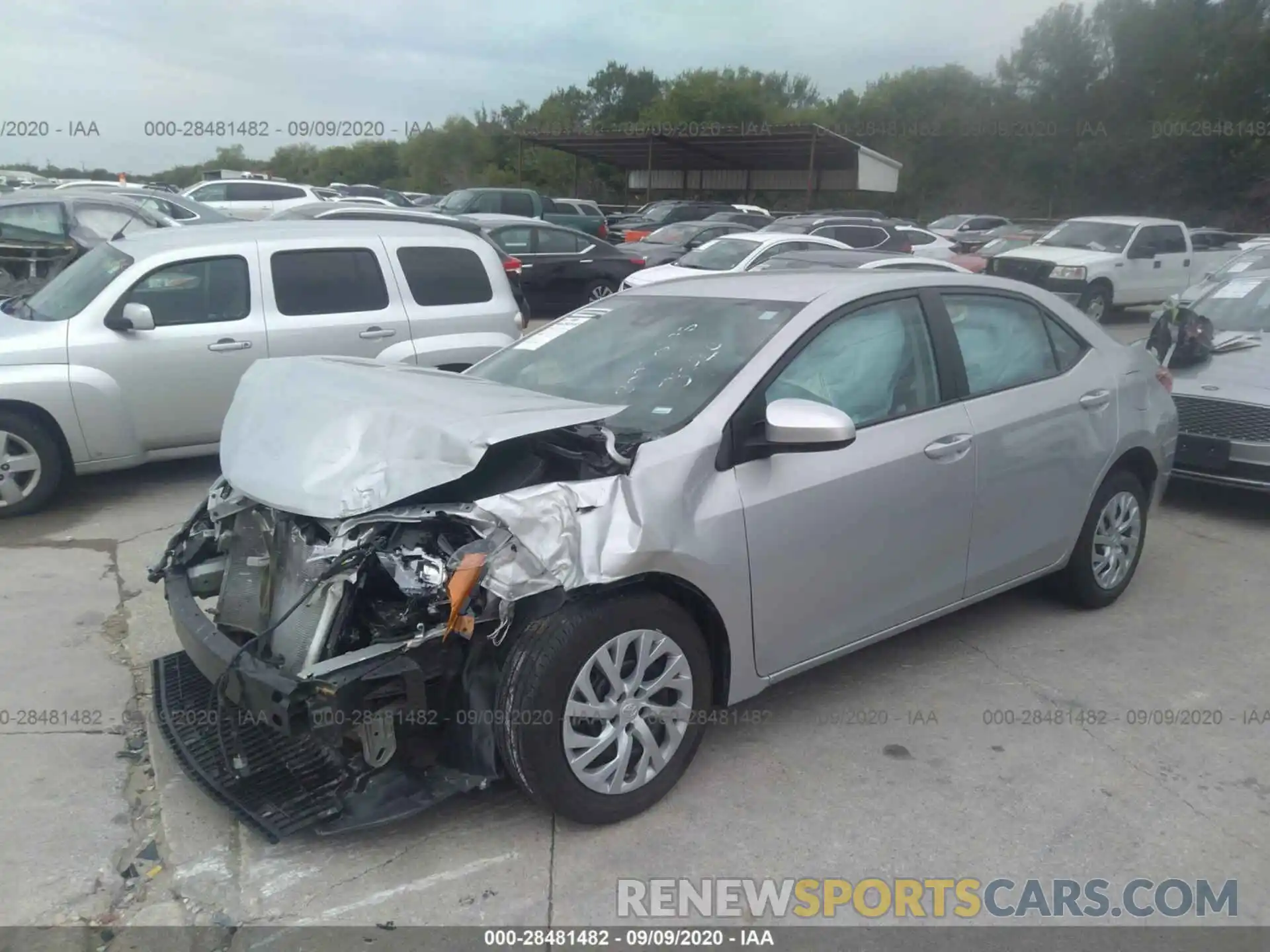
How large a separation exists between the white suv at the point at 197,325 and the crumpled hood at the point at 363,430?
278cm

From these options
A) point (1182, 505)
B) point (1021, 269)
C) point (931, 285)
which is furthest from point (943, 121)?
point (931, 285)

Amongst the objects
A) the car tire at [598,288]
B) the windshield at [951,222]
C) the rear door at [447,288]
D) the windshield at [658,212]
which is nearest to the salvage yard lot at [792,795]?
the rear door at [447,288]

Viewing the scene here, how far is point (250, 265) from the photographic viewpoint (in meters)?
7.08

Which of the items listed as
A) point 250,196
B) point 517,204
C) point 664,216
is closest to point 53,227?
point 250,196

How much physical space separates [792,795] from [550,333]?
228 centimetres

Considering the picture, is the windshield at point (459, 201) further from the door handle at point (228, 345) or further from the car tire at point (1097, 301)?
the door handle at point (228, 345)

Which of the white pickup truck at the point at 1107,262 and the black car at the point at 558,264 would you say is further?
the white pickup truck at the point at 1107,262

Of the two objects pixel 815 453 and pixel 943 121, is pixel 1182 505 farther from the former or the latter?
pixel 943 121

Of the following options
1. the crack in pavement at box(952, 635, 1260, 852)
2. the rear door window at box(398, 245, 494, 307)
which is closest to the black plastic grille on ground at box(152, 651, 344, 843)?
the crack in pavement at box(952, 635, 1260, 852)

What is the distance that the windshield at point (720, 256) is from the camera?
14625mm

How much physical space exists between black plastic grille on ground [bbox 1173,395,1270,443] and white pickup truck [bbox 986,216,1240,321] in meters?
10.4

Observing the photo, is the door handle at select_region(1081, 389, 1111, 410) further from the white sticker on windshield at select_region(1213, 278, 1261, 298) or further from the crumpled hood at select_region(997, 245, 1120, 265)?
the crumpled hood at select_region(997, 245, 1120, 265)

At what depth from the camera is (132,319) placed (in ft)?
21.1

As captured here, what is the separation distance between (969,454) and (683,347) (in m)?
1.23
